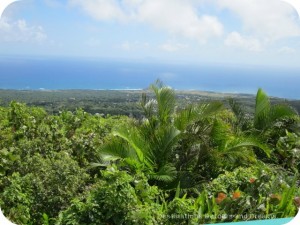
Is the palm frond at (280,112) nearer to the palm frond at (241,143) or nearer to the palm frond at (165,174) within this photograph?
the palm frond at (241,143)

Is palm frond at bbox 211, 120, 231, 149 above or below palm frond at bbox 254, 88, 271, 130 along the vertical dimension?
below

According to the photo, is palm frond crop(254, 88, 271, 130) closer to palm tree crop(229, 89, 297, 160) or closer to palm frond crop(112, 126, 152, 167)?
palm tree crop(229, 89, 297, 160)

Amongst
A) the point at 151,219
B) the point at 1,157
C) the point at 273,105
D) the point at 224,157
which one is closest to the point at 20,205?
the point at 1,157

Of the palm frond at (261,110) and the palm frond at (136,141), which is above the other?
the palm frond at (261,110)

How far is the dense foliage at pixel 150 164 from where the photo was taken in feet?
13.2

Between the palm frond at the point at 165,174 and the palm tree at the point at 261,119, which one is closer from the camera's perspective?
the palm frond at the point at 165,174

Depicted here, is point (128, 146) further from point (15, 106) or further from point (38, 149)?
point (15, 106)

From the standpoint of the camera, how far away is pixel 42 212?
446 cm

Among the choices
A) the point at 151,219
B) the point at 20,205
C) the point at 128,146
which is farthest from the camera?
the point at 128,146

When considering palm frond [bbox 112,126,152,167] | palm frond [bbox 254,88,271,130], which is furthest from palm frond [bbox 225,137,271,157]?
palm frond [bbox 112,126,152,167]

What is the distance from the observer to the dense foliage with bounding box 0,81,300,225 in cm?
404

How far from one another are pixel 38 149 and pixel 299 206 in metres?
2.57

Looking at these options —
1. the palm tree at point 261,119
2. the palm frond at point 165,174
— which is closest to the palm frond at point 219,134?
the palm tree at point 261,119

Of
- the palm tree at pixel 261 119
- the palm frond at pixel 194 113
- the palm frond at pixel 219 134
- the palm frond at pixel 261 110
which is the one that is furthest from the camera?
the palm tree at pixel 261 119
